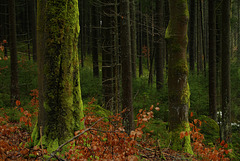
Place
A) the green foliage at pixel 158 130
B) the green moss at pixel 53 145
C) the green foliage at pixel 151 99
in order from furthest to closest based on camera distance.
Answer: the green foliage at pixel 151 99
the green foliage at pixel 158 130
the green moss at pixel 53 145

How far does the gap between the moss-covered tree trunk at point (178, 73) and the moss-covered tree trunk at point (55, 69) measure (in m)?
3.54

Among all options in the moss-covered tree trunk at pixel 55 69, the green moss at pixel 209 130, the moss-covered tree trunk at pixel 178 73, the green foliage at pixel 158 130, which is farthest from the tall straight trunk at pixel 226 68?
the moss-covered tree trunk at pixel 55 69

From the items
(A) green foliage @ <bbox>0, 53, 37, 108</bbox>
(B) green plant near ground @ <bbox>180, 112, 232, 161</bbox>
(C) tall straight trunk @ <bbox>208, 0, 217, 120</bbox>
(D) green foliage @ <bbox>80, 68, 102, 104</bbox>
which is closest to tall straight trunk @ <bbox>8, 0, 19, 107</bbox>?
(A) green foliage @ <bbox>0, 53, 37, 108</bbox>

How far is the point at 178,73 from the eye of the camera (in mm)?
5871

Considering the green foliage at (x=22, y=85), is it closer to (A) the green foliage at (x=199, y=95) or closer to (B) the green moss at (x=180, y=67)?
(B) the green moss at (x=180, y=67)

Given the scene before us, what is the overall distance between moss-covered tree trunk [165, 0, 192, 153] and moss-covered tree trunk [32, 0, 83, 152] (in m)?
3.54

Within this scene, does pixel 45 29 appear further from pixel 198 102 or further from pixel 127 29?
pixel 198 102

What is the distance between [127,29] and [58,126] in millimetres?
5168

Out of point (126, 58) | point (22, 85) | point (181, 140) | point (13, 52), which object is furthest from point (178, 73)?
point (22, 85)

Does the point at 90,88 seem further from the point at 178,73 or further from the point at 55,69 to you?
the point at 55,69

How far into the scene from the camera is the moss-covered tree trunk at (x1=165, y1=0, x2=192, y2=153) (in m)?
5.81

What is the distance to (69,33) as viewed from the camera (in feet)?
11.5

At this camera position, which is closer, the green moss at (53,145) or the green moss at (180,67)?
the green moss at (53,145)

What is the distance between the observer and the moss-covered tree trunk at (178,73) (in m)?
5.81
